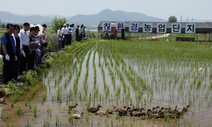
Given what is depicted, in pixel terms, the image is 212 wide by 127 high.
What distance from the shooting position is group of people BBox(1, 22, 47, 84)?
867 cm

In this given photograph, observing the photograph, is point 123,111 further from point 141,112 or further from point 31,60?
point 31,60

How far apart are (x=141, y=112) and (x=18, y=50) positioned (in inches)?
164

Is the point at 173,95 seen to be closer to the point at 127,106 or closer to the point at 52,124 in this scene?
the point at 127,106

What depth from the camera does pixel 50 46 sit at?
17.8 metres

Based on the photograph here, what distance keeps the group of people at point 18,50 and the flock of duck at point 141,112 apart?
2.67 meters

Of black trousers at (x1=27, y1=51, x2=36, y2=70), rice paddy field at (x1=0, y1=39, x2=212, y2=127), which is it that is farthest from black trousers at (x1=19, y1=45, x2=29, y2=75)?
rice paddy field at (x1=0, y1=39, x2=212, y2=127)

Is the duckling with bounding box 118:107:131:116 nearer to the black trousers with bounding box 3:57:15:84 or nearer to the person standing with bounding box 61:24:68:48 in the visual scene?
the black trousers with bounding box 3:57:15:84

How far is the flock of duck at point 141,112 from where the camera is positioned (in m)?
6.32

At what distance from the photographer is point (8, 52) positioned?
8805 mm

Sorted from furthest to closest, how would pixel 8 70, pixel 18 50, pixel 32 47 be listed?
pixel 32 47, pixel 18 50, pixel 8 70

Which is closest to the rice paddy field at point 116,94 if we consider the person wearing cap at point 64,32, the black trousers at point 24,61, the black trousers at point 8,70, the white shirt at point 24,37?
the black trousers at point 24,61

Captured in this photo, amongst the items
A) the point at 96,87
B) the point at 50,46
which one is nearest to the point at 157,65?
→ the point at 96,87

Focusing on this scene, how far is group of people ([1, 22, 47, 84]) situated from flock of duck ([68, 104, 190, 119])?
267cm

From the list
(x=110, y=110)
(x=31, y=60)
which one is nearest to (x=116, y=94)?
(x=110, y=110)
